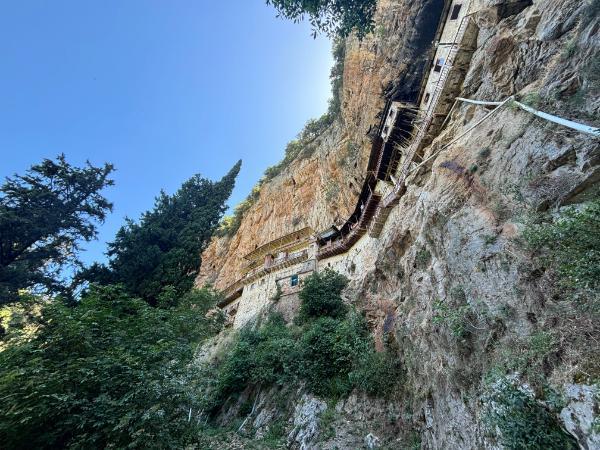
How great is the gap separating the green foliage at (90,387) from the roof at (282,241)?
2368 cm

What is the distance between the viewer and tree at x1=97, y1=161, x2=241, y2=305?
49.8 ft

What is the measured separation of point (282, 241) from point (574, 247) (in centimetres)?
2909

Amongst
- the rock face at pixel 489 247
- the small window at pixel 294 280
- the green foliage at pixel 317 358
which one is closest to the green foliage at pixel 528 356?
the rock face at pixel 489 247

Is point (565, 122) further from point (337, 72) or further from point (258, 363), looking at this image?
point (337, 72)

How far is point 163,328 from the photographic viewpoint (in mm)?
9484

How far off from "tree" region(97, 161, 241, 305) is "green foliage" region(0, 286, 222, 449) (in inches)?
225

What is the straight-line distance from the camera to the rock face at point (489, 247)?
222 inches

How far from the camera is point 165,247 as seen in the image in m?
17.9

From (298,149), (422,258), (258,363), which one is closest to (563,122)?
(422,258)

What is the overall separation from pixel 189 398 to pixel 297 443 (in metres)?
5.51

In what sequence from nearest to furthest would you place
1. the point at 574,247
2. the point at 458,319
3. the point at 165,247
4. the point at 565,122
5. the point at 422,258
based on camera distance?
the point at 574,247, the point at 565,122, the point at 458,319, the point at 422,258, the point at 165,247

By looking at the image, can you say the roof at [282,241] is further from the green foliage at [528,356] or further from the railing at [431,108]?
the green foliage at [528,356]

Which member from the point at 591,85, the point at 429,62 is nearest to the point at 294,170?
the point at 429,62

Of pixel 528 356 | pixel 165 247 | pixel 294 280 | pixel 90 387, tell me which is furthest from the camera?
pixel 294 280
